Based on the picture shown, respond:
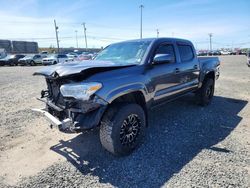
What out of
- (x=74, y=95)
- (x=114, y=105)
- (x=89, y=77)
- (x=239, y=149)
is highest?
(x=89, y=77)

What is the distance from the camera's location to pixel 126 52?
170 inches

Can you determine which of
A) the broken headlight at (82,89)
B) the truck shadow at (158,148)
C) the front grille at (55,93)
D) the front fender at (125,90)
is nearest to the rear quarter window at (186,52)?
the truck shadow at (158,148)

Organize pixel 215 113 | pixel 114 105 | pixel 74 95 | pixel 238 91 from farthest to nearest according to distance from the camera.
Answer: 1. pixel 238 91
2. pixel 215 113
3. pixel 114 105
4. pixel 74 95

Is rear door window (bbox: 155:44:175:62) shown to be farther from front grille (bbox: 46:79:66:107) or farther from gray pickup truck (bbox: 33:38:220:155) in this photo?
front grille (bbox: 46:79:66:107)

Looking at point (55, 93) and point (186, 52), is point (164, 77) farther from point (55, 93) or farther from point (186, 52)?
point (55, 93)

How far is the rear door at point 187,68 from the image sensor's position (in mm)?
4875

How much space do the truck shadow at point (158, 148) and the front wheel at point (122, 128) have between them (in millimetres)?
208

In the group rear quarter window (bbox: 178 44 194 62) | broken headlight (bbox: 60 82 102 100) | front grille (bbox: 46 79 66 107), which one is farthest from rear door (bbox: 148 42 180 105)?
front grille (bbox: 46 79 66 107)

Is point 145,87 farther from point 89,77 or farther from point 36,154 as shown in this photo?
point 36,154

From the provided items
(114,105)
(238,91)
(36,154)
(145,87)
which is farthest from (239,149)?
(238,91)

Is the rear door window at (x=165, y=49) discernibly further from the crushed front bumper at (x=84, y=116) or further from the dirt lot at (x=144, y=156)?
the crushed front bumper at (x=84, y=116)

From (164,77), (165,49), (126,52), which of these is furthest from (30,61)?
(164,77)

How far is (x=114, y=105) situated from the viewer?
3.29m

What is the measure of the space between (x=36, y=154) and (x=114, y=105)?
1.63 m
